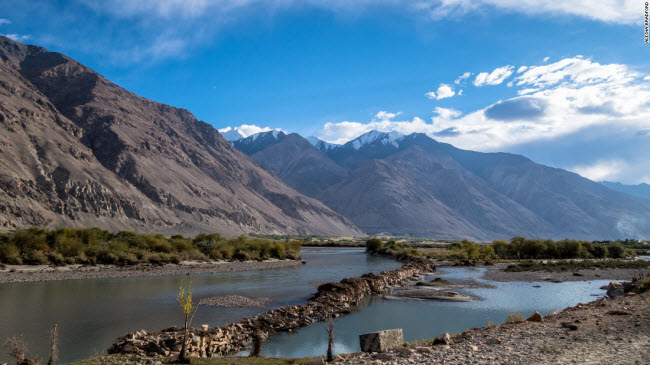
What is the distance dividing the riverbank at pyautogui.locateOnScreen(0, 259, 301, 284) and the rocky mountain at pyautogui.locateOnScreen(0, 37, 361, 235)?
3951 cm

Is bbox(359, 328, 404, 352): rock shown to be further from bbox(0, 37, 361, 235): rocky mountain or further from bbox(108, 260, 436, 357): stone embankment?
bbox(0, 37, 361, 235): rocky mountain

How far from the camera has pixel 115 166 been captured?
111 metres

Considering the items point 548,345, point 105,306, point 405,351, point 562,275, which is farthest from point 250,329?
point 562,275

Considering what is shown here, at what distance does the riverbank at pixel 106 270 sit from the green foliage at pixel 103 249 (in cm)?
111

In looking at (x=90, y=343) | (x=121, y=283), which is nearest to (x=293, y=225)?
(x=121, y=283)

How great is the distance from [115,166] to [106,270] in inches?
3195

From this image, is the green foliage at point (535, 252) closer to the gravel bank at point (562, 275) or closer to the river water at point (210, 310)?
the gravel bank at point (562, 275)

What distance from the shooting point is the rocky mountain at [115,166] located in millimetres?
83562

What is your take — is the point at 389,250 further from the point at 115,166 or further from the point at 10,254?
the point at 115,166

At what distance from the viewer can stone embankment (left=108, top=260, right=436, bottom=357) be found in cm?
1273

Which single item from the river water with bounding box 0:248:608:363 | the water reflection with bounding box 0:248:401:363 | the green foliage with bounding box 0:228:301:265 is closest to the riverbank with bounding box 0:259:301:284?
the green foliage with bounding box 0:228:301:265

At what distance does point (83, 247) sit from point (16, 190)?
1844 inches

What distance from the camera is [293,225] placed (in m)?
156

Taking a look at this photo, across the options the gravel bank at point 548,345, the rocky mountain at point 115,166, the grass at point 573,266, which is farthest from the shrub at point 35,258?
the grass at point 573,266
